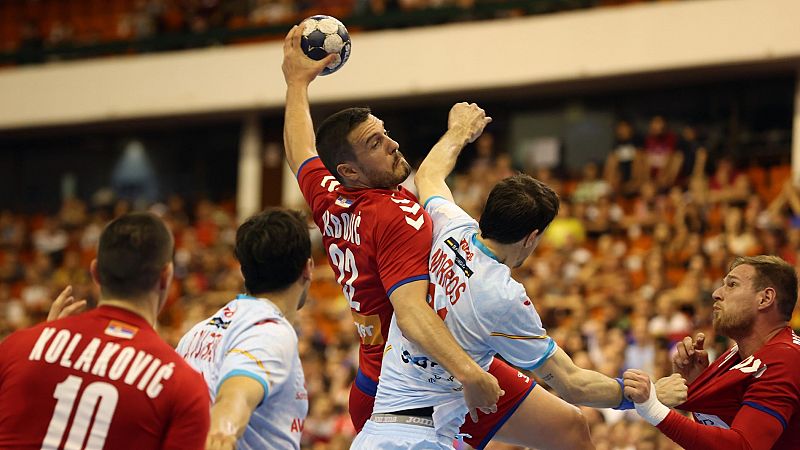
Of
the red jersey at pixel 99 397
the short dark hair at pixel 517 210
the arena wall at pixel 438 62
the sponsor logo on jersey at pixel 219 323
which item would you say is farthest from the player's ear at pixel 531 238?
the arena wall at pixel 438 62

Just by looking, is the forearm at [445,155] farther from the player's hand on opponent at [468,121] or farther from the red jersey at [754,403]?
the red jersey at [754,403]

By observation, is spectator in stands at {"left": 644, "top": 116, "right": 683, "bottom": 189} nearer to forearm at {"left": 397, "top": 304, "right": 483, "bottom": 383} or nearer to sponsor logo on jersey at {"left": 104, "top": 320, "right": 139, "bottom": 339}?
forearm at {"left": 397, "top": 304, "right": 483, "bottom": 383}

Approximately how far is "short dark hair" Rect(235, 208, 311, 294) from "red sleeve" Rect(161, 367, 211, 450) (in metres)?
1.15

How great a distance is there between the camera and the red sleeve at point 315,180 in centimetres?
603

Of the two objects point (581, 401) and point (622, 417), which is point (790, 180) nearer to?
point (622, 417)

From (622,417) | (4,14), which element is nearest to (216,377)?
(622,417)

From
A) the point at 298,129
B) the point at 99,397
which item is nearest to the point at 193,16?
the point at 298,129

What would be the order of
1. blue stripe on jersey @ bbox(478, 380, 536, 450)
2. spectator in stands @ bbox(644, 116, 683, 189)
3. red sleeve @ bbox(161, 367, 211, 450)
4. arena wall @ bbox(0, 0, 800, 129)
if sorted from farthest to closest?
arena wall @ bbox(0, 0, 800, 129) → spectator in stands @ bbox(644, 116, 683, 189) → blue stripe on jersey @ bbox(478, 380, 536, 450) → red sleeve @ bbox(161, 367, 211, 450)

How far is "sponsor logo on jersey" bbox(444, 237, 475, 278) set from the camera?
536 centimetres

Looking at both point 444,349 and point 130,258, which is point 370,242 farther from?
point 130,258

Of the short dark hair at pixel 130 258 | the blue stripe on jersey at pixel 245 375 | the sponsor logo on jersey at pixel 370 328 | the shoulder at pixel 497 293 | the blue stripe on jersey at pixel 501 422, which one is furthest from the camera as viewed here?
the blue stripe on jersey at pixel 501 422

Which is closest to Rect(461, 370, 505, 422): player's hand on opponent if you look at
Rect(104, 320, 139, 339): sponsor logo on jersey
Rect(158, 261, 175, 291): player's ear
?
Rect(158, 261, 175, 291): player's ear

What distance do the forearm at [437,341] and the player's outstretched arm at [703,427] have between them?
896 millimetres

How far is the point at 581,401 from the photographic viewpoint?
5.55m
